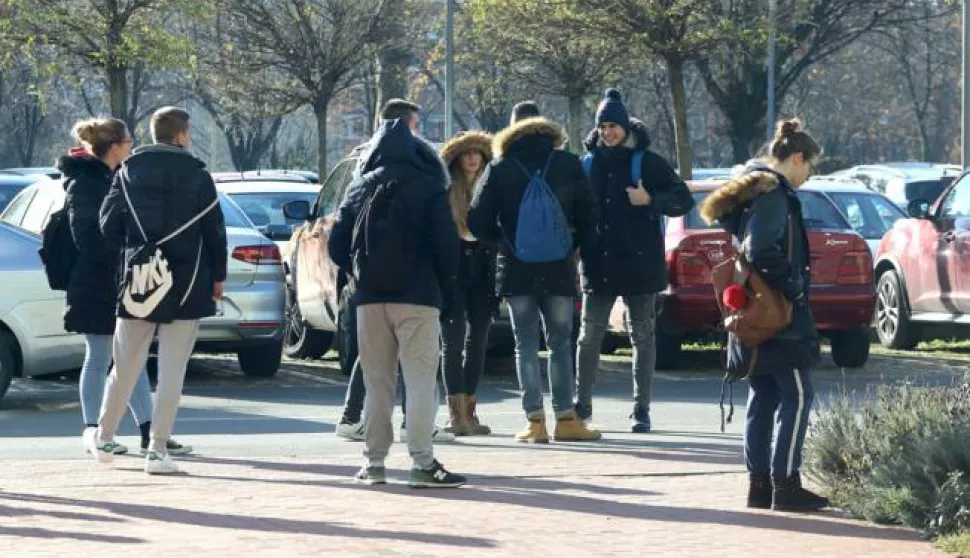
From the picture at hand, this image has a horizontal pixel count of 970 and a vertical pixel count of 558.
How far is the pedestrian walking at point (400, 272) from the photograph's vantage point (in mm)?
9242

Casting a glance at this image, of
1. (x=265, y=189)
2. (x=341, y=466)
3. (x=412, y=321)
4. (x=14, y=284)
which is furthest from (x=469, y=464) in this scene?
(x=265, y=189)

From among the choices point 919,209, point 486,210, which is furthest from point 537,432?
point 919,209

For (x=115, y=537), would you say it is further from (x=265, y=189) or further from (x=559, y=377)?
(x=265, y=189)

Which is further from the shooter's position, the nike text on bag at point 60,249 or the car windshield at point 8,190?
the car windshield at point 8,190

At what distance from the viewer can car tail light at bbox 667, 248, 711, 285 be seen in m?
15.3

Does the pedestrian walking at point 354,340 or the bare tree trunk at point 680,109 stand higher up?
the bare tree trunk at point 680,109

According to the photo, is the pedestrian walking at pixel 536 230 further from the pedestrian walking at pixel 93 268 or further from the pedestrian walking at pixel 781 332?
the pedestrian walking at pixel 781 332

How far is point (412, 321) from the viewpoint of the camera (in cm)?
934

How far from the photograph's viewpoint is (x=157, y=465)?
1002 cm

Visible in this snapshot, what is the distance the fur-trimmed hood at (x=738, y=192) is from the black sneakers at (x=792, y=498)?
46.3 inches

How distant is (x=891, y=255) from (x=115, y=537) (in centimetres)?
1192

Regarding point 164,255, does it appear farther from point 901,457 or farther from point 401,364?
point 901,457

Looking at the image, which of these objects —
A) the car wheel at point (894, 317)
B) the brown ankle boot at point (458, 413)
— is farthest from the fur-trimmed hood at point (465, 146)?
the car wheel at point (894, 317)

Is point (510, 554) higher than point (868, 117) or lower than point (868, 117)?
lower
